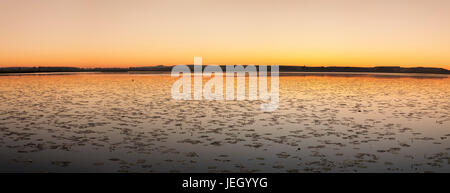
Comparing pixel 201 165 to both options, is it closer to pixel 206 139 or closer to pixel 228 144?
pixel 228 144

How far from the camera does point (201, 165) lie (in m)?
11.5

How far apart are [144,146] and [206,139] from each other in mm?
2836

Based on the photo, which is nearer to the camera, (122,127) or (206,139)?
(206,139)

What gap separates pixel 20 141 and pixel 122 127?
495cm

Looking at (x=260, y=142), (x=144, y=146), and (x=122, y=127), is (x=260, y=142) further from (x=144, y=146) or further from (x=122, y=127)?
(x=122, y=127)

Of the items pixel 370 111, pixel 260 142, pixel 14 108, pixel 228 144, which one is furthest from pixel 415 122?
pixel 14 108
